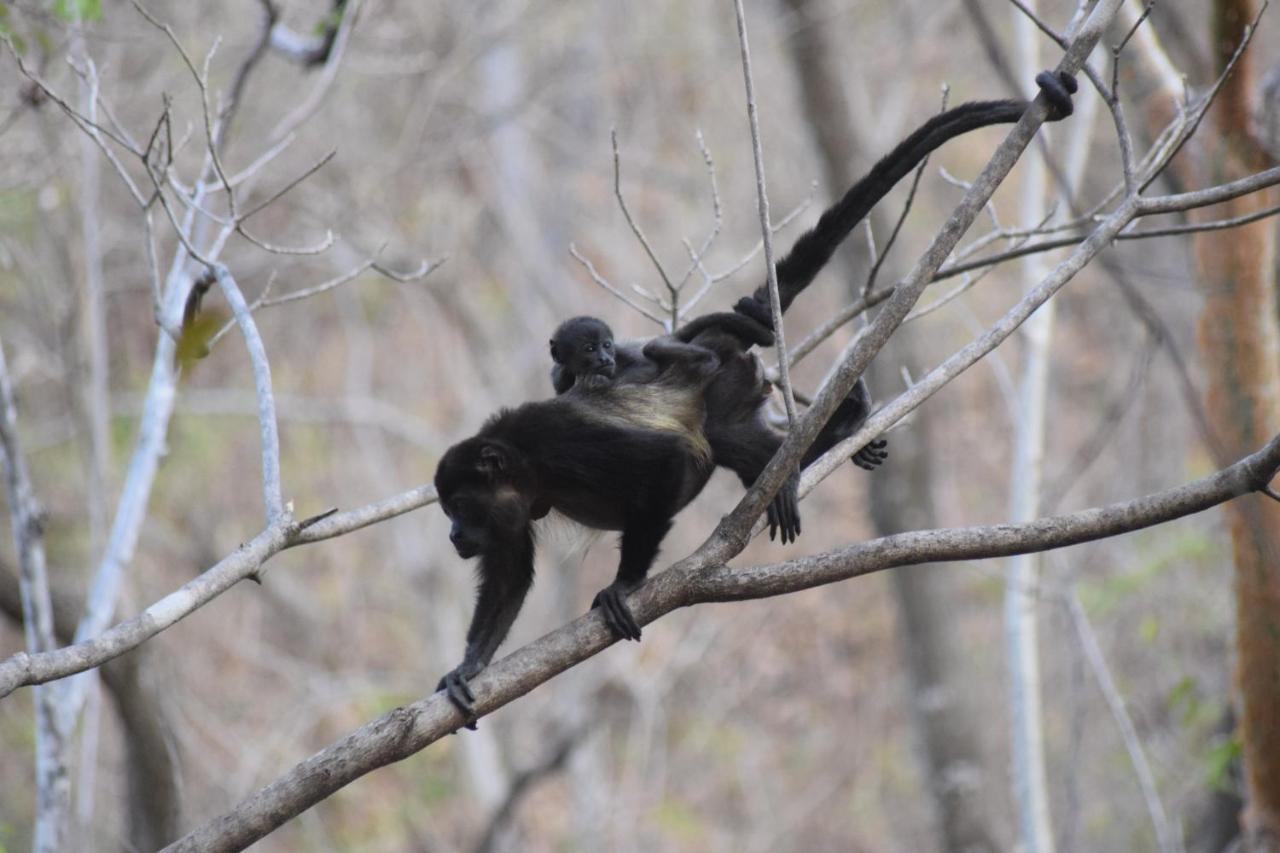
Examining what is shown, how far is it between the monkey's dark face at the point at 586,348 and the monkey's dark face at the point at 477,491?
0.81 meters

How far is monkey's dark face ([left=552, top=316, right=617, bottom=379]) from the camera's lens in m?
5.46

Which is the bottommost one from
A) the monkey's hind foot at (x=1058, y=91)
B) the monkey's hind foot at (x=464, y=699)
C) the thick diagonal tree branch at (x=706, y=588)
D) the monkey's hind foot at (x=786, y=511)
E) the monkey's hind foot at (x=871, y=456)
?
the thick diagonal tree branch at (x=706, y=588)

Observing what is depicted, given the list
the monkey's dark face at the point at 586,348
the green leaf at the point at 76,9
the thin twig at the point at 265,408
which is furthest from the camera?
the monkey's dark face at the point at 586,348

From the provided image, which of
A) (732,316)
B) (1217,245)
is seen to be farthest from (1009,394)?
(732,316)

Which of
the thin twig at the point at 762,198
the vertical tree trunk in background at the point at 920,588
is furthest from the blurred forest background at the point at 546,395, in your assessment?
the thin twig at the point at 762,198

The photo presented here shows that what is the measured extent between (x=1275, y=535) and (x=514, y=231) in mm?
10448

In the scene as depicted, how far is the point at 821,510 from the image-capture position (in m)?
18.4

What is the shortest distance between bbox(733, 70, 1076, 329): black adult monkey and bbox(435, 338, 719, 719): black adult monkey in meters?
0.41

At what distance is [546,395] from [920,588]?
535 cm

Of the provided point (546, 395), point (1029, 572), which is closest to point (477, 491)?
point (1029, 572)

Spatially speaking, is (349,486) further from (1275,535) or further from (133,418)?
(1275,535)

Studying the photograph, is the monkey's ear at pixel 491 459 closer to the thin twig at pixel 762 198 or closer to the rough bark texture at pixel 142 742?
the thin twig at pixel 762 198

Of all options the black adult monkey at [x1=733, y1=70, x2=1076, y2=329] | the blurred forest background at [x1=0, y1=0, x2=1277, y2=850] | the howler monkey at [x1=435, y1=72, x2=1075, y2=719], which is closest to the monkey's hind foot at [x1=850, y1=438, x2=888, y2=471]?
the howler monkey at [x1=435, y1=72, x2=1075, y2=719]

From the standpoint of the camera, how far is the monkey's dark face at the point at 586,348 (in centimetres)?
546
